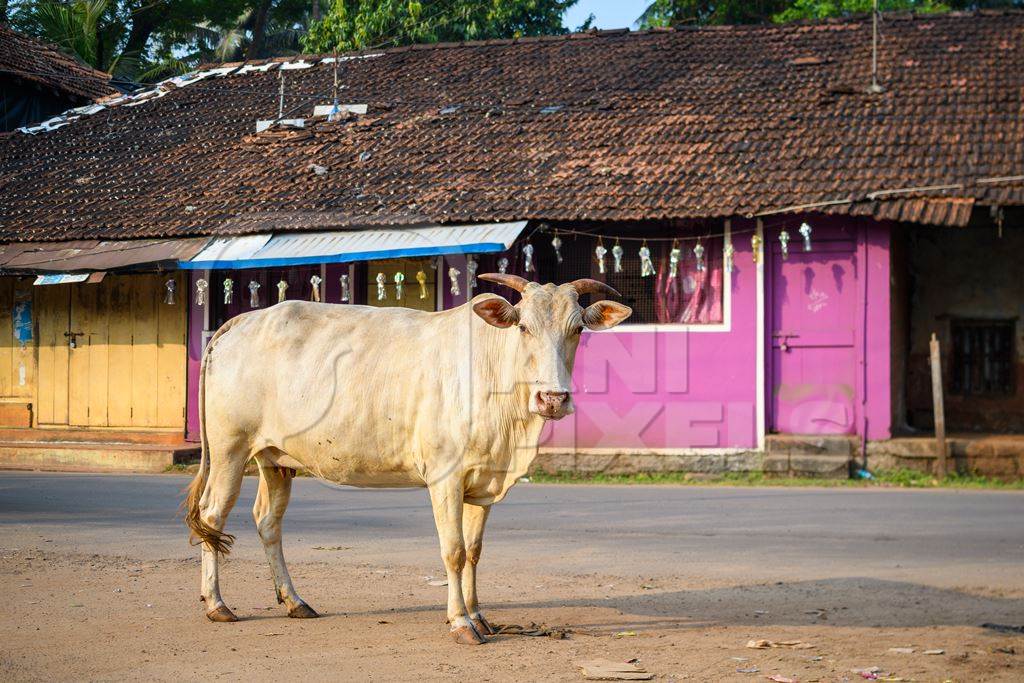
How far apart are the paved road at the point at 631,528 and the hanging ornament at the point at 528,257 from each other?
311 cm

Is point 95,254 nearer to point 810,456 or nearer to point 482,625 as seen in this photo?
point 810,456

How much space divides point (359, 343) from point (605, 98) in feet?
38.7

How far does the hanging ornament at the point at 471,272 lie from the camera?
16.2m

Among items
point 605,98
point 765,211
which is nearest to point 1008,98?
point 765,211

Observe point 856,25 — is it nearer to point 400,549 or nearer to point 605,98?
point 605,98

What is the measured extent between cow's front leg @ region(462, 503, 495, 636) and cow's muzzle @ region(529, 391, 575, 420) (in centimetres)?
90

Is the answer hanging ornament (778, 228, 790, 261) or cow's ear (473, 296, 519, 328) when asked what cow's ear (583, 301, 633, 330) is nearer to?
cow's ear (473, 296, 519, 328)

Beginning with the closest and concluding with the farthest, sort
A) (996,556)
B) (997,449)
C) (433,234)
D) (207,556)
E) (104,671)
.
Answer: (104,671), (207,556), (996,556), (997,449), (433,234)

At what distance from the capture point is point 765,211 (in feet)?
48.6

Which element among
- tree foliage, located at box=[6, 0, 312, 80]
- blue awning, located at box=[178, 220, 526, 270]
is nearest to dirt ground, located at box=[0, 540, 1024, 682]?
blue awning, located at box=[178, 220, 526, 270]

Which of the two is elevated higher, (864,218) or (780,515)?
(864,218)

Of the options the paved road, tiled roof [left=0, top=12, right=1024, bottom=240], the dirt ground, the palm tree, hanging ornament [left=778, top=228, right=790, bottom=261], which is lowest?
the paved road

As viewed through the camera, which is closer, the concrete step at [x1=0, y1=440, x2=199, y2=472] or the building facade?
the building facade

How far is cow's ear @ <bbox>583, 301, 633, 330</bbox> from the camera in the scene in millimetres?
6934
